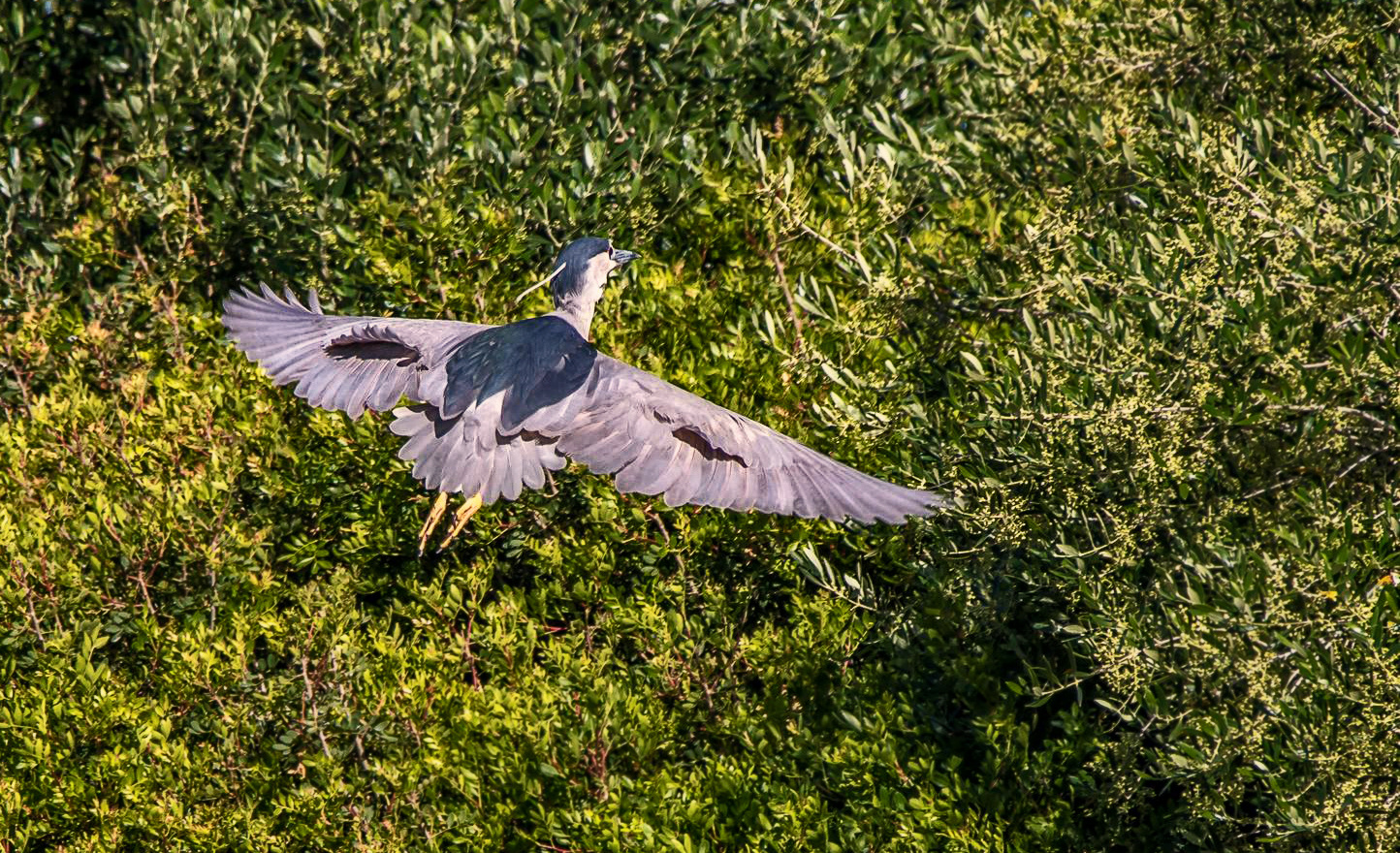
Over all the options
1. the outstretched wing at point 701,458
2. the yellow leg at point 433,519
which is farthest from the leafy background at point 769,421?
the yellow leg at point 433,519

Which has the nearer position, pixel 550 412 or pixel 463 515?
pixel 550 412

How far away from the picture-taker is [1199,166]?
640cm

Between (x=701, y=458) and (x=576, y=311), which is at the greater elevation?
(x=576, y=311)

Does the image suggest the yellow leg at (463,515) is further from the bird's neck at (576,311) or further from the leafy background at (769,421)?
the bird's neck at (576,311)

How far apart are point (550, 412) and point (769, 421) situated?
46.5 inches

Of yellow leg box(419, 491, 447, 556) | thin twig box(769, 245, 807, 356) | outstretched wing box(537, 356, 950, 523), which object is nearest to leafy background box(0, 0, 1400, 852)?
thin twig box(769, 245, 807, 356)

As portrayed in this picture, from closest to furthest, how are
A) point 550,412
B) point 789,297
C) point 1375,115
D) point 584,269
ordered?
point 1375,115 < point 550,412 < point 584,269 < point 789,297

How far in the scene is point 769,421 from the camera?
23.9 feet

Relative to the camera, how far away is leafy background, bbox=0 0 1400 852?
548 centimetres

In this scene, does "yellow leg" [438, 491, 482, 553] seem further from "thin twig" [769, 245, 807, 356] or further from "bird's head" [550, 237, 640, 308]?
"thin twig" [769, 245, 807, 356]

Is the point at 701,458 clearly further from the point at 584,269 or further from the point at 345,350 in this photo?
the point at 345,350

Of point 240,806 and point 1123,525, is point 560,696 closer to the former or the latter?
point 240,806

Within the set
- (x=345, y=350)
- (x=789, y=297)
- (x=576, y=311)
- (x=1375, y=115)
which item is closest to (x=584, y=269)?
(x=576, y=311)

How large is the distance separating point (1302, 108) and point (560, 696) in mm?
4297
